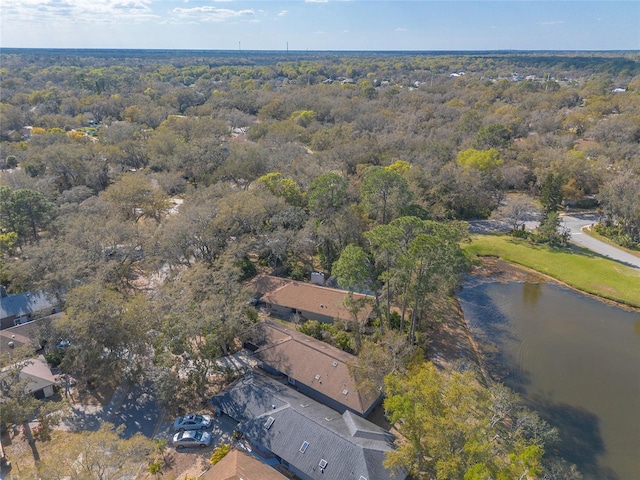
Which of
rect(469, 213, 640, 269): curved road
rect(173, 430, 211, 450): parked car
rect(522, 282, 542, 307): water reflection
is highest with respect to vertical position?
rect(469, 213, 640, 269): curved road

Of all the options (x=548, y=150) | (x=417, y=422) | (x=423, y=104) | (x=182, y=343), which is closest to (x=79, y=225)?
(x=182, y=343)

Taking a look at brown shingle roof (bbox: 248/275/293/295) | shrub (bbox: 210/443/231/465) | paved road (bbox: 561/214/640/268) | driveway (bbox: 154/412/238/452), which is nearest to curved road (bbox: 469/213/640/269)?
paved road (bbox: 561/214/640/268)

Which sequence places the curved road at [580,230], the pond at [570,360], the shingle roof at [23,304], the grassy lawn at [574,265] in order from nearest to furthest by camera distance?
the pond at [570,360], the shingle roof at [23,304], the grassy lawn at [574,265], the curved road at [580,230]

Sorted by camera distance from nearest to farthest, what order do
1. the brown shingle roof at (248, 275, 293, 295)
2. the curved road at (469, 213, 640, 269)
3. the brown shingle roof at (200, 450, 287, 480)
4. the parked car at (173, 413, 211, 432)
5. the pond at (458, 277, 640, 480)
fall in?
the brown shingle roof at (200, 450, 287, 480) → the parked car at (173, 413, 211, 432) → the pond at (458, 277, 640, 480) → the brown shingle roof at (248, 275, 293, 295) → the curved road at (469, 213, 640, 269)

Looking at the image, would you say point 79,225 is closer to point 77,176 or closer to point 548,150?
point 77,176

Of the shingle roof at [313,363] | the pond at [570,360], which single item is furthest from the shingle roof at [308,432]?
the pond at [570,360]

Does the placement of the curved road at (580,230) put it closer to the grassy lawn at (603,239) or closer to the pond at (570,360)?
the grassy lawn at (603,239)

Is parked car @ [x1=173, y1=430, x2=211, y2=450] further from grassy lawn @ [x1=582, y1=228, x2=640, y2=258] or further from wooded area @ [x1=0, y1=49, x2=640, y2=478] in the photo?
grassy lawn @ [x1=582, y1=228, x2=640, y2=258]
